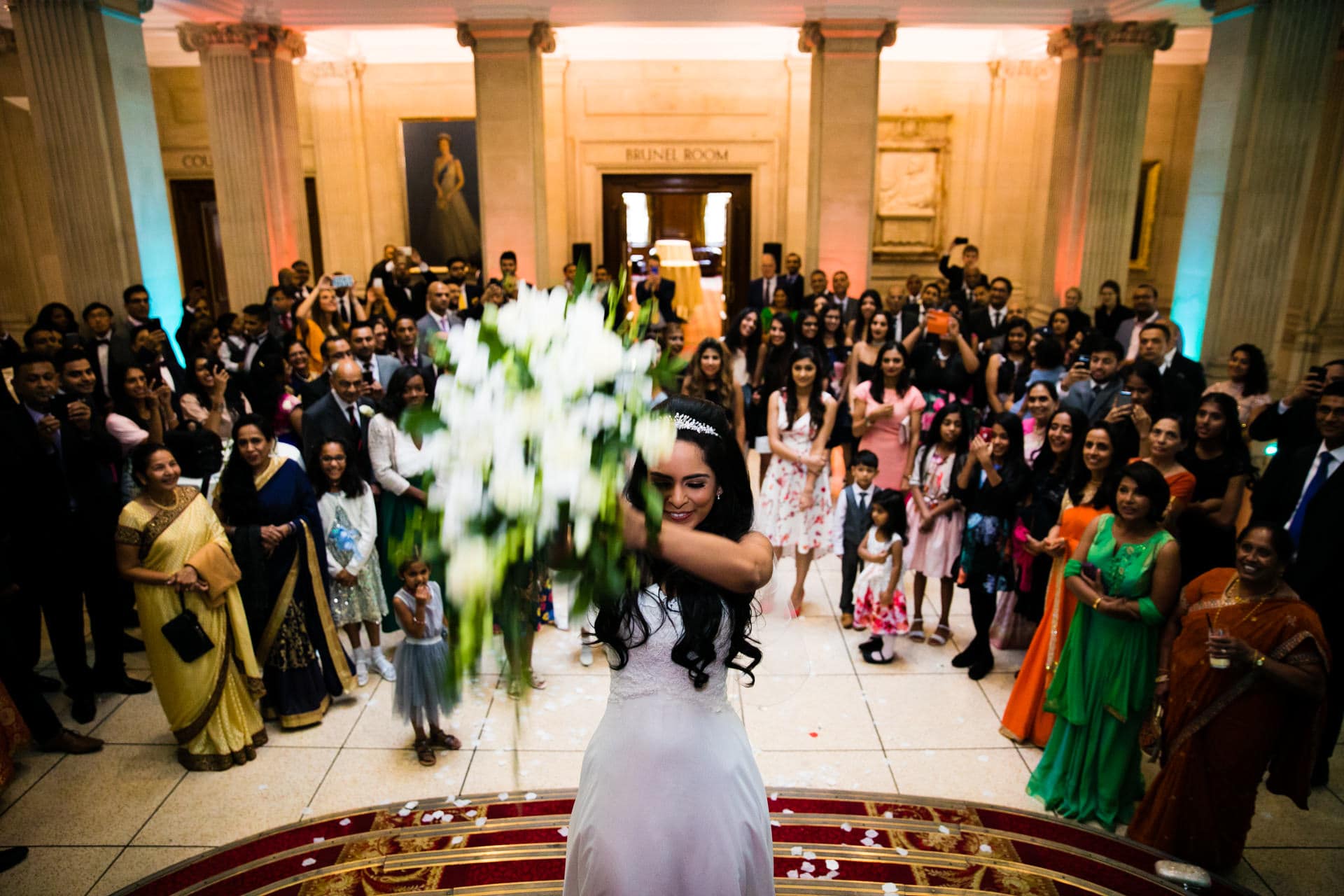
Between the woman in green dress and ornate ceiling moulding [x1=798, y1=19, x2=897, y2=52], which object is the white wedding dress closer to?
the woman in green dress

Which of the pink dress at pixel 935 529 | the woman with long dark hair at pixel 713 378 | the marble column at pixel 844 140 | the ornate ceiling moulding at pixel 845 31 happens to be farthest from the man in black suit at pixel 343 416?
the ornate ceiling moulding at pixel 845 31

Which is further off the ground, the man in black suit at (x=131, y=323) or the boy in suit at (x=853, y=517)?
the man in black suit at (x=131, y=323)

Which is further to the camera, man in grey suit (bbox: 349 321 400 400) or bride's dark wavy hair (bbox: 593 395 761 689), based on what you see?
man in grey suit (bbox: 349 321 400 400)

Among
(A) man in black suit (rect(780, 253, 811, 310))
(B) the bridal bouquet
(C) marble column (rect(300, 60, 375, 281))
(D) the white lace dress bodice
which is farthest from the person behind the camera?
(C) marble column (rect(300, 60, 375, 281))

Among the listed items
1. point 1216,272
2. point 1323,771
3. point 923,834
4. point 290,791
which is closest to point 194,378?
point 290,791

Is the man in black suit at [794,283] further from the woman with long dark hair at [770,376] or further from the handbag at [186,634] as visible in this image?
the handbag at [186,634]

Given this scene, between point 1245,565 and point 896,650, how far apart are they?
271cm

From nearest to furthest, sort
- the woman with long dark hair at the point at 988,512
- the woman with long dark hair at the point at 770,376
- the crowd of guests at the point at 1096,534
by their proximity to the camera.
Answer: the crowd of guests at the point at 1096,534 < the woman with long dark hair at the point at 988,512 < the woman with long dark hair at the point at 770,376

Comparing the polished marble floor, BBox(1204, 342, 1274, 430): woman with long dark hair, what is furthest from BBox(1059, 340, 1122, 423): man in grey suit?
the polished marble floor

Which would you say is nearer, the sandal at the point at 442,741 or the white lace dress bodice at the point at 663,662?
the white lace dress bodice at the point at 663,662

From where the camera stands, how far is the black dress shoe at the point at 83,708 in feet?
16.8

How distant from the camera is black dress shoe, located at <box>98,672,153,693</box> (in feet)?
17.7

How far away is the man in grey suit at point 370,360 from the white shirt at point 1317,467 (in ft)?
19.4

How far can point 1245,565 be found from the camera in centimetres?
347
